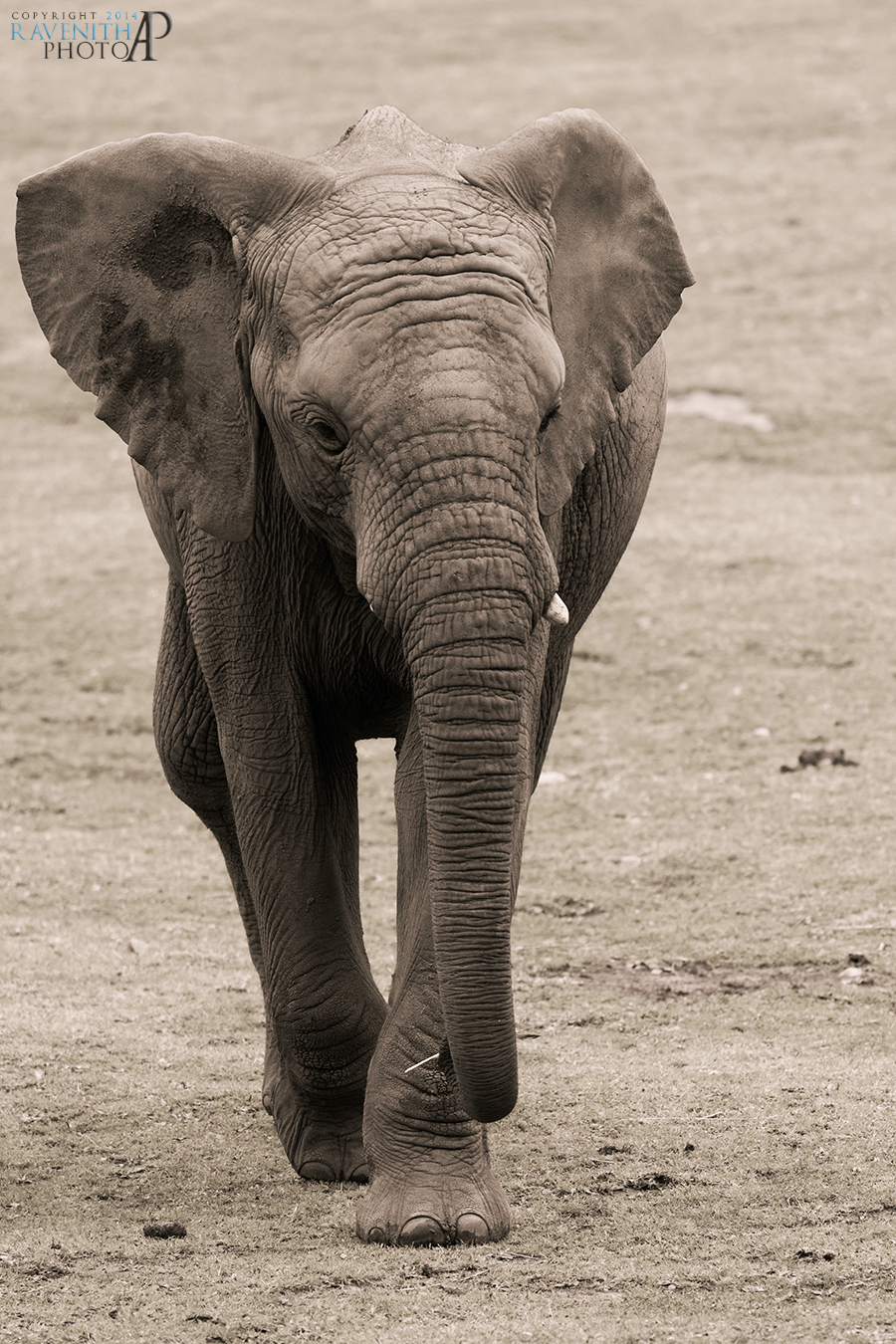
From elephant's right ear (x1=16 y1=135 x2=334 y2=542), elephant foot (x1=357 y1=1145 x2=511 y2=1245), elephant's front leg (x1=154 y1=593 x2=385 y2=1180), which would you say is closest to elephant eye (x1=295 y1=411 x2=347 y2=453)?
elephant's right ear (x1=16 y1=135 x2=334 y2=542)

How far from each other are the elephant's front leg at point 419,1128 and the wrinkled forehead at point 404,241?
117 cm

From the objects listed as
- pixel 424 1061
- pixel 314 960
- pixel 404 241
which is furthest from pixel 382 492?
pixel 314 960

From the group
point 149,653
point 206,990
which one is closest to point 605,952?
point 206,990

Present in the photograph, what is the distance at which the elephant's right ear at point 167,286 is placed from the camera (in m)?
5.23

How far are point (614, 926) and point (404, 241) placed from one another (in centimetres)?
422

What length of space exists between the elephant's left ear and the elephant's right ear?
0.52 m

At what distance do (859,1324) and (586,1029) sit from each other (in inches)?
110

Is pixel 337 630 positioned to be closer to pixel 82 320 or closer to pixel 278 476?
pixel 278 476

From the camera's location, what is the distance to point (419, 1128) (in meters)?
5.42

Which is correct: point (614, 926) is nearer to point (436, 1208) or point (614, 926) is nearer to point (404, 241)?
point (436, 1208)

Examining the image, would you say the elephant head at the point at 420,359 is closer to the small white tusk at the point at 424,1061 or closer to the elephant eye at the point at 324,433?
the elephant eye at the point at 324,433

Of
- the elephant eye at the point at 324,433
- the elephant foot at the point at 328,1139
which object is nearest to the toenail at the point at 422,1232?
the elephant foot at the point at 328,1139

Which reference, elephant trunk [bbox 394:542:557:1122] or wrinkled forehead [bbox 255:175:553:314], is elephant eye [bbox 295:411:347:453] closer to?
wrinkled forehead [bbox 255:175:553:314]

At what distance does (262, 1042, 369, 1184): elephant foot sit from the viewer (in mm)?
6031
